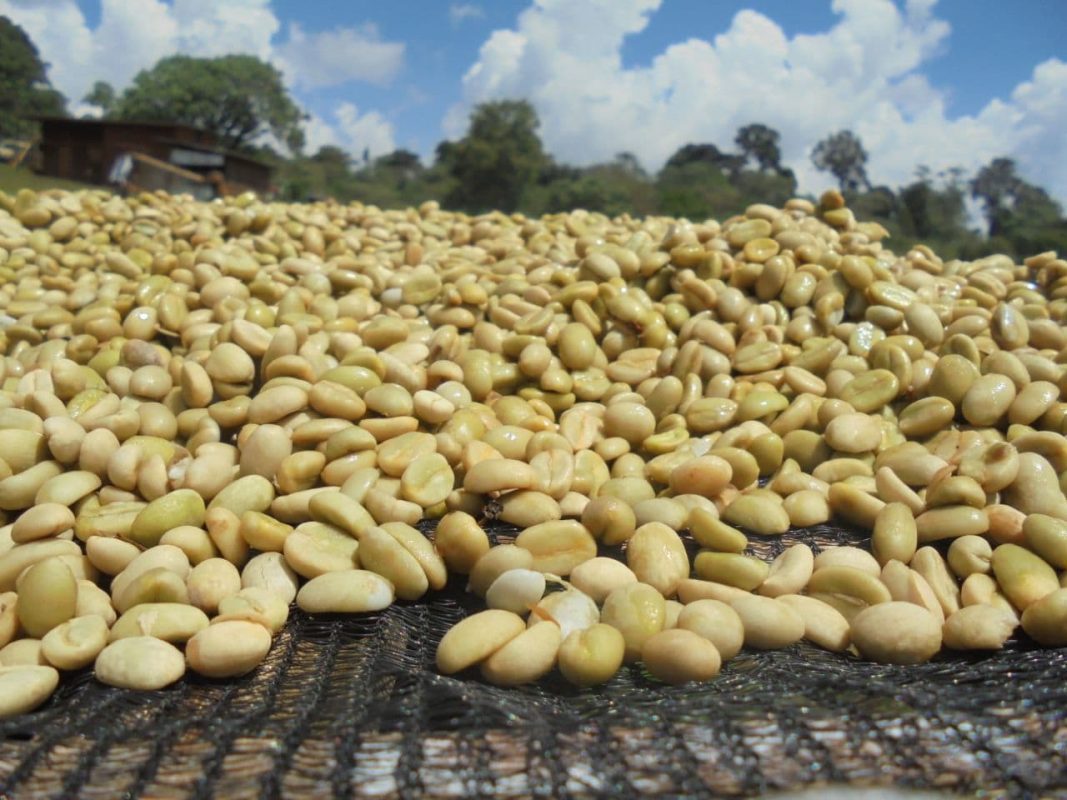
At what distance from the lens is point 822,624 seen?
43.0 inches

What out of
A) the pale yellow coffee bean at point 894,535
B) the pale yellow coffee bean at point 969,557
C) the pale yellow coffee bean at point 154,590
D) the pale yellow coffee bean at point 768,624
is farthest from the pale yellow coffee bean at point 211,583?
the pale yellow coffee bean at point 969,557

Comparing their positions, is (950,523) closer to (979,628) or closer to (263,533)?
(979,628)

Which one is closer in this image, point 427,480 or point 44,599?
point 44,599

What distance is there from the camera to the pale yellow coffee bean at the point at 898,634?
1028 millimetres

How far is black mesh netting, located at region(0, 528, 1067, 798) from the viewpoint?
0.72 meters

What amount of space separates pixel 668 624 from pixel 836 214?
1.90 meters

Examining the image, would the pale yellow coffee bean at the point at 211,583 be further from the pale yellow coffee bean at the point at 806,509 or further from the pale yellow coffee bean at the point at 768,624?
the pale yellow coffee bean at the point at 806,509

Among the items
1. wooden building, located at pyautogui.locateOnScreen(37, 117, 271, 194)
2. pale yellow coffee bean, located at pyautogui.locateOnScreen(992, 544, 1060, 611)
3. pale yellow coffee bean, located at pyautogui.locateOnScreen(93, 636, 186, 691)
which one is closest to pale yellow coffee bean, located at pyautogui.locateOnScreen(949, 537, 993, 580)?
pale yellow coffee bean, located at pyautogui.locateOnScreen(992, 544, 1060, 611)

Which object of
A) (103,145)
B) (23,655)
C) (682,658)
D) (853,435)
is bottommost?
(23,655)

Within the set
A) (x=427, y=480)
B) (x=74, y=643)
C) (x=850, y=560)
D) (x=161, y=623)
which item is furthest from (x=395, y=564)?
(x=850, y=560)

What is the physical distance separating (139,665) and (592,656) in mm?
554

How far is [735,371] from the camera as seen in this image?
178 centimetres

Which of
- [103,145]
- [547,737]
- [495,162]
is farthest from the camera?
[495,162]

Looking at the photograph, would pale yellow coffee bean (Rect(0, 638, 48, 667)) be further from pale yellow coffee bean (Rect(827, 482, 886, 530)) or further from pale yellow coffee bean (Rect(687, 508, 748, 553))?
pale yellow coffee bean (Rect(827, 482, 886, 530))
